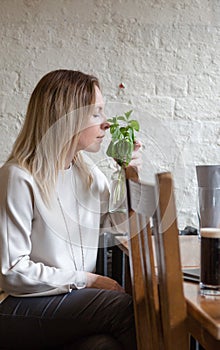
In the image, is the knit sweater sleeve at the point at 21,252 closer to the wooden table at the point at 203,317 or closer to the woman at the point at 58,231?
the woman at the point at 58,231

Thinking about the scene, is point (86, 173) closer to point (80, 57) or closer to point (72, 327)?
point (72, 327)

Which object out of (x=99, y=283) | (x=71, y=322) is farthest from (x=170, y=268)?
(x=99, y=283)

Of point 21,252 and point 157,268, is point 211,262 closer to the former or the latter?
point 157,268

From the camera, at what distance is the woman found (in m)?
1.59

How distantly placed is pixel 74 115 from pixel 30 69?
1.13 metres

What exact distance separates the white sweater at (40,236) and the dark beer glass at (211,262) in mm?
532

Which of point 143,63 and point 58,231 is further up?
point 143,63

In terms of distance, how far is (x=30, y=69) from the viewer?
9.65ft

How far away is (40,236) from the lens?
69.2 inches

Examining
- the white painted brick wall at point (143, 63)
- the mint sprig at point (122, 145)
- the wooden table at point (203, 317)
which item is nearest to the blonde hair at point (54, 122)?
the mint sprig at point (122, 145)

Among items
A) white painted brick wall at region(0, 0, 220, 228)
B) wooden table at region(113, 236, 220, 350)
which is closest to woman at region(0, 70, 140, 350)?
wooden table at region(113, 236, 220, 350)

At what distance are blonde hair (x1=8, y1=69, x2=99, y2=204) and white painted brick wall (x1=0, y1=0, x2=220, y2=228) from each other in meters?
1.06

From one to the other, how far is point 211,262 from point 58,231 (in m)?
0.68

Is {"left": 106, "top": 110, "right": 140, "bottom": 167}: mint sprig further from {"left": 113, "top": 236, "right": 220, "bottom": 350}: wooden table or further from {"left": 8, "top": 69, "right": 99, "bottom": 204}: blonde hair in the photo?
{"left": 113, "top": 236, "right": 220, "bottom": 350}: wooden table
